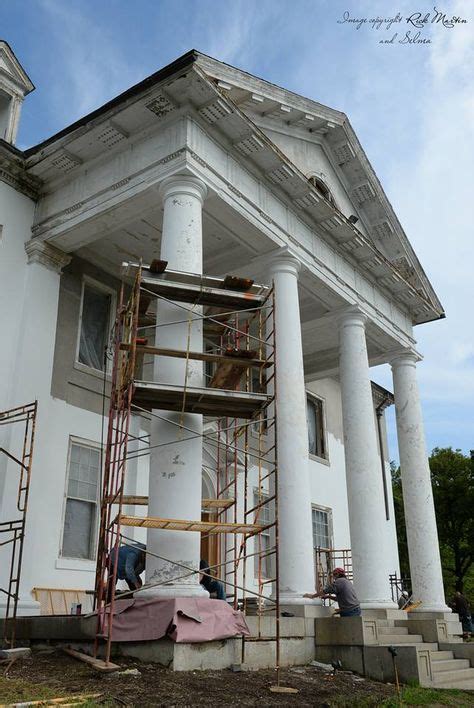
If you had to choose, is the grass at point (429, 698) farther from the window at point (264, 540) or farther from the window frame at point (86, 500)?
the window at point (264, 540)

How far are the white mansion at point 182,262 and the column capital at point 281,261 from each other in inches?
1.8

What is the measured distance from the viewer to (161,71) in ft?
37.5

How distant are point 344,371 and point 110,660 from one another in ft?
30.5

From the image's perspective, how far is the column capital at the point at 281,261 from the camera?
45.8ft

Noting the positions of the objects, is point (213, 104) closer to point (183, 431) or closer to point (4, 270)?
point (4, 270)

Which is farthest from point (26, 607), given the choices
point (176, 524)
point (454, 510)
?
point (454, 510)

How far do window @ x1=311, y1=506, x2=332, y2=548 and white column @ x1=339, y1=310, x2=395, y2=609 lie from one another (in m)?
6.36

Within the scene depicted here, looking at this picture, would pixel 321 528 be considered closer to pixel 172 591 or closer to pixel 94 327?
pixel 94 327

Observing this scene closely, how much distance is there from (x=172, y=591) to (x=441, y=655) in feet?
19.0

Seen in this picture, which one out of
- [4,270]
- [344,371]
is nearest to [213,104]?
[4,270]

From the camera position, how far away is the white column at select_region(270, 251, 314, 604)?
38.2 feet

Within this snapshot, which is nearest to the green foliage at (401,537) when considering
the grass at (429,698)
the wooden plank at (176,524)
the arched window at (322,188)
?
the arched window at (322,188)

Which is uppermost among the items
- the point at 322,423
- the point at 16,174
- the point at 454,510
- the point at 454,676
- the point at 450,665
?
the point at 16,174

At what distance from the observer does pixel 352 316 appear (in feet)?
54.3
